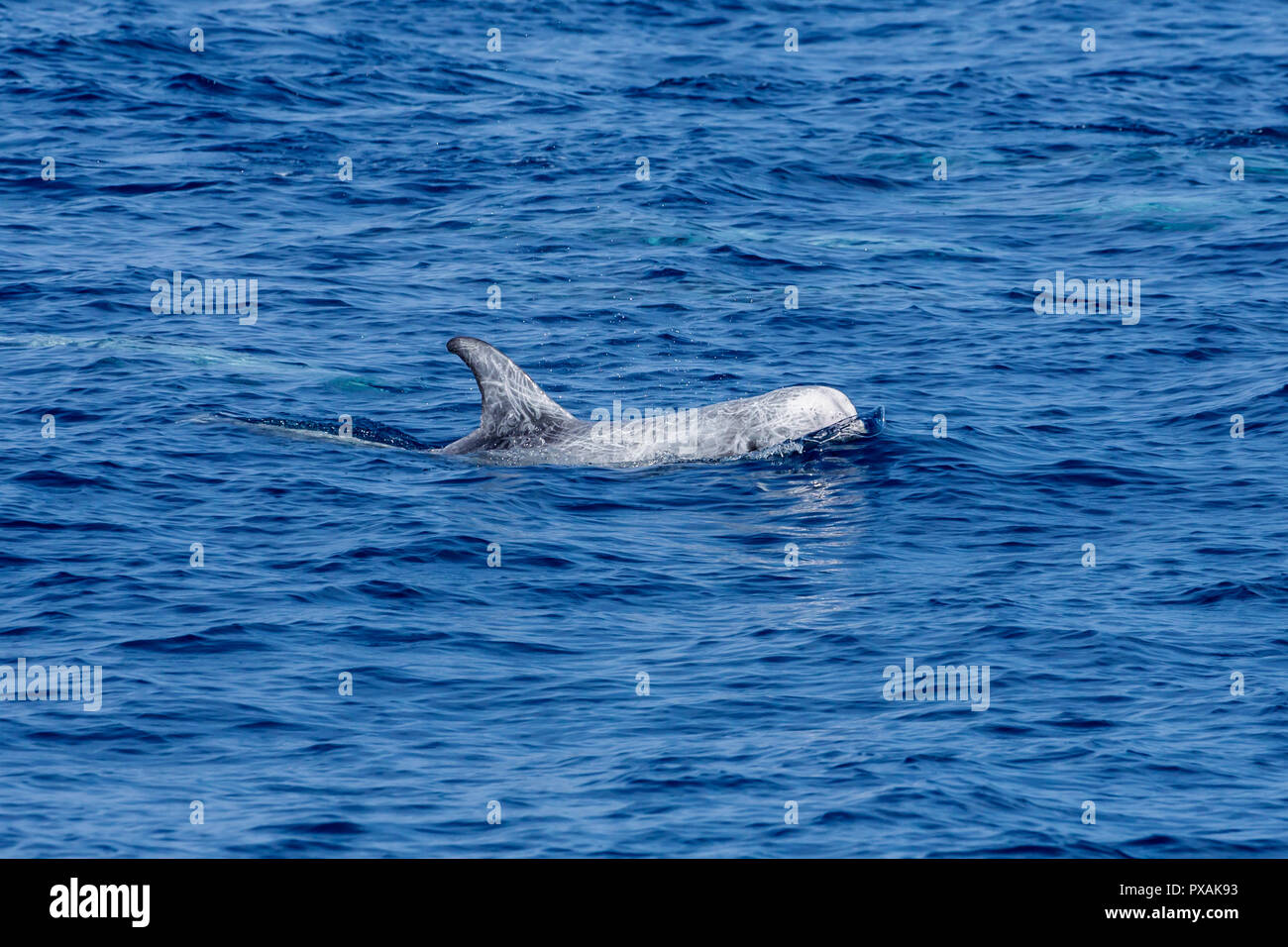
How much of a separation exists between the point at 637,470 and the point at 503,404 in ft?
5.67

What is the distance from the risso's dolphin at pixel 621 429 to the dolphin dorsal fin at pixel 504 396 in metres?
0.01

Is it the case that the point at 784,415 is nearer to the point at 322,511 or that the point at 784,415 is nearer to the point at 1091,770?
the point at 322,511

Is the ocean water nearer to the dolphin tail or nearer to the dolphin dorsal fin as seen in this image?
the dolphin tail

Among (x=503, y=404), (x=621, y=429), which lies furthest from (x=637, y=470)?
(x=503, y=404)

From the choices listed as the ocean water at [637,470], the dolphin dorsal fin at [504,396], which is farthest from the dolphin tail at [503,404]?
the ocean water at [637,470]

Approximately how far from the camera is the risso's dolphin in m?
20.6

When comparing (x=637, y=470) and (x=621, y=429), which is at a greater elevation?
(x=621, y=429)

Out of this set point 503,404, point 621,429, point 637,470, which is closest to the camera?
point 637,470

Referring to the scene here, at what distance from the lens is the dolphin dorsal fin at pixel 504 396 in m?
20.4

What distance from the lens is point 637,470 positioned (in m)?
20.5

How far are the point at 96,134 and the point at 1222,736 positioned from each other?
94.8 ft

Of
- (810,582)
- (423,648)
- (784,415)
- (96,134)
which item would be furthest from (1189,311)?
(96,134)

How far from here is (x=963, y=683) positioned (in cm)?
1442

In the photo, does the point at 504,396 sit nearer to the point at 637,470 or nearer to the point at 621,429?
the point at 621,429
